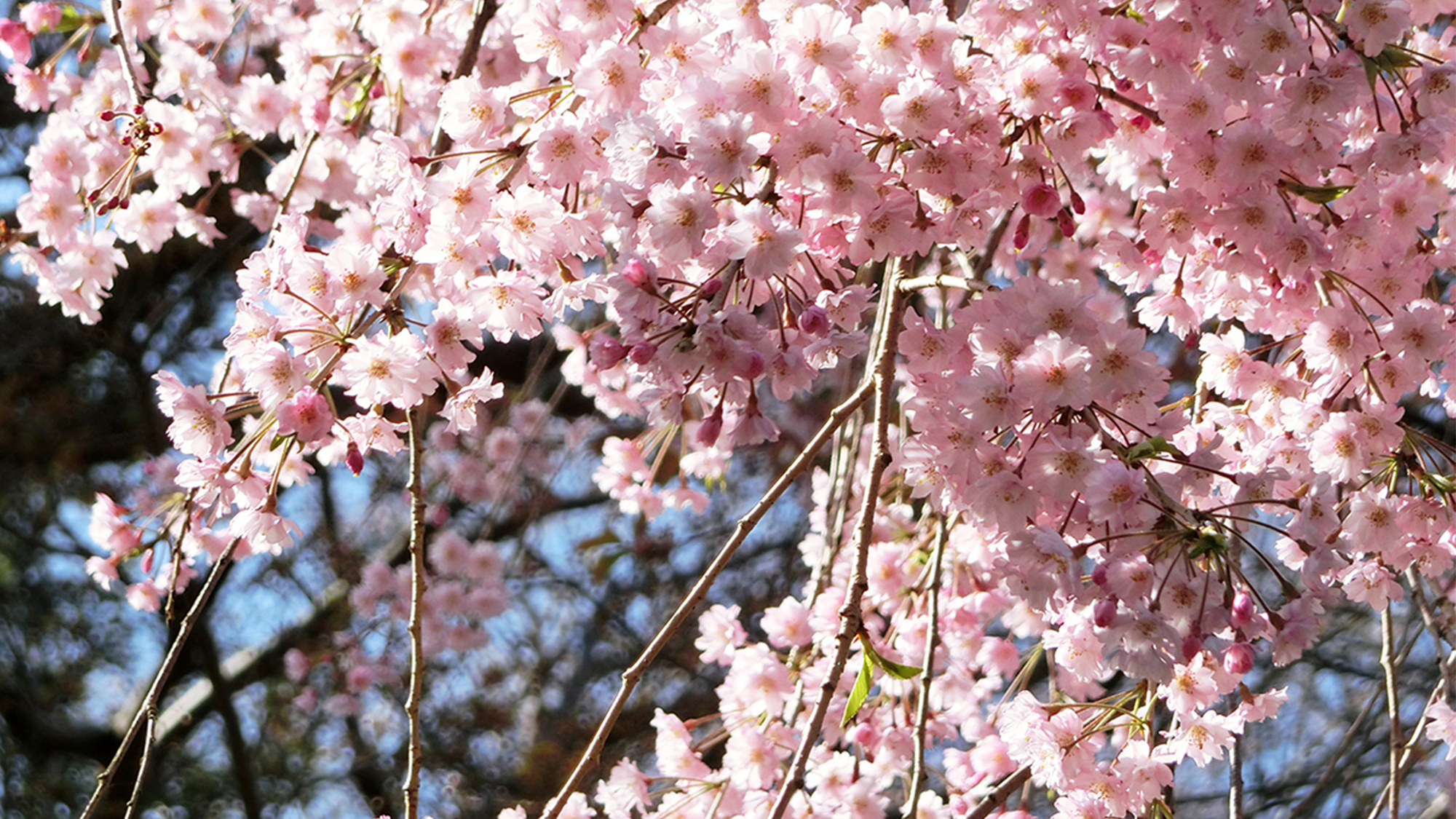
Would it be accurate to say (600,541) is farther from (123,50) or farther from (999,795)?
(999,795)

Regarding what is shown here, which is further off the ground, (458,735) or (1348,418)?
(458,735)

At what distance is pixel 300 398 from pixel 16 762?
13.6 ft

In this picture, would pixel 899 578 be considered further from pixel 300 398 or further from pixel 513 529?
pixel 513 529

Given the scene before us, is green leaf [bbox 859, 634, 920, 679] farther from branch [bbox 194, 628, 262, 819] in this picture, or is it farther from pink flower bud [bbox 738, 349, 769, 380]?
branch [bbox 194, 628, 262, 819]

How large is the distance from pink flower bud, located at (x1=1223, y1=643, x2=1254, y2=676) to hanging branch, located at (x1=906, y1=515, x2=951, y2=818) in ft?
0.95

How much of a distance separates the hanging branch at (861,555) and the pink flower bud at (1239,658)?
314 mm

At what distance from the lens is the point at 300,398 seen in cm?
107

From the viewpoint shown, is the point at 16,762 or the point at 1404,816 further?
the point at 16,762

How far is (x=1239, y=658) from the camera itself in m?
1.05

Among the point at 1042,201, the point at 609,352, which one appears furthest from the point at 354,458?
the point at 1042,201

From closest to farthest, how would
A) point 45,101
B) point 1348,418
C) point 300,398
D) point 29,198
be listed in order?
1. point 300,398
2. point 1348,418
3. point 29,198
4. point 45,101

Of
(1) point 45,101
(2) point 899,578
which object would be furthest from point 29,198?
(2) point 899,578

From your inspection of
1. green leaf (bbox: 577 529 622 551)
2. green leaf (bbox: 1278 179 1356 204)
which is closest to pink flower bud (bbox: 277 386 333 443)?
green leaf (bbox: 1278 179 1356 204)

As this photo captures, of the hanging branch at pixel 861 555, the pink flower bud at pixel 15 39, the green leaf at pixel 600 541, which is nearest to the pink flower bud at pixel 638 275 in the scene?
the hanging branch at pixel 861 555
